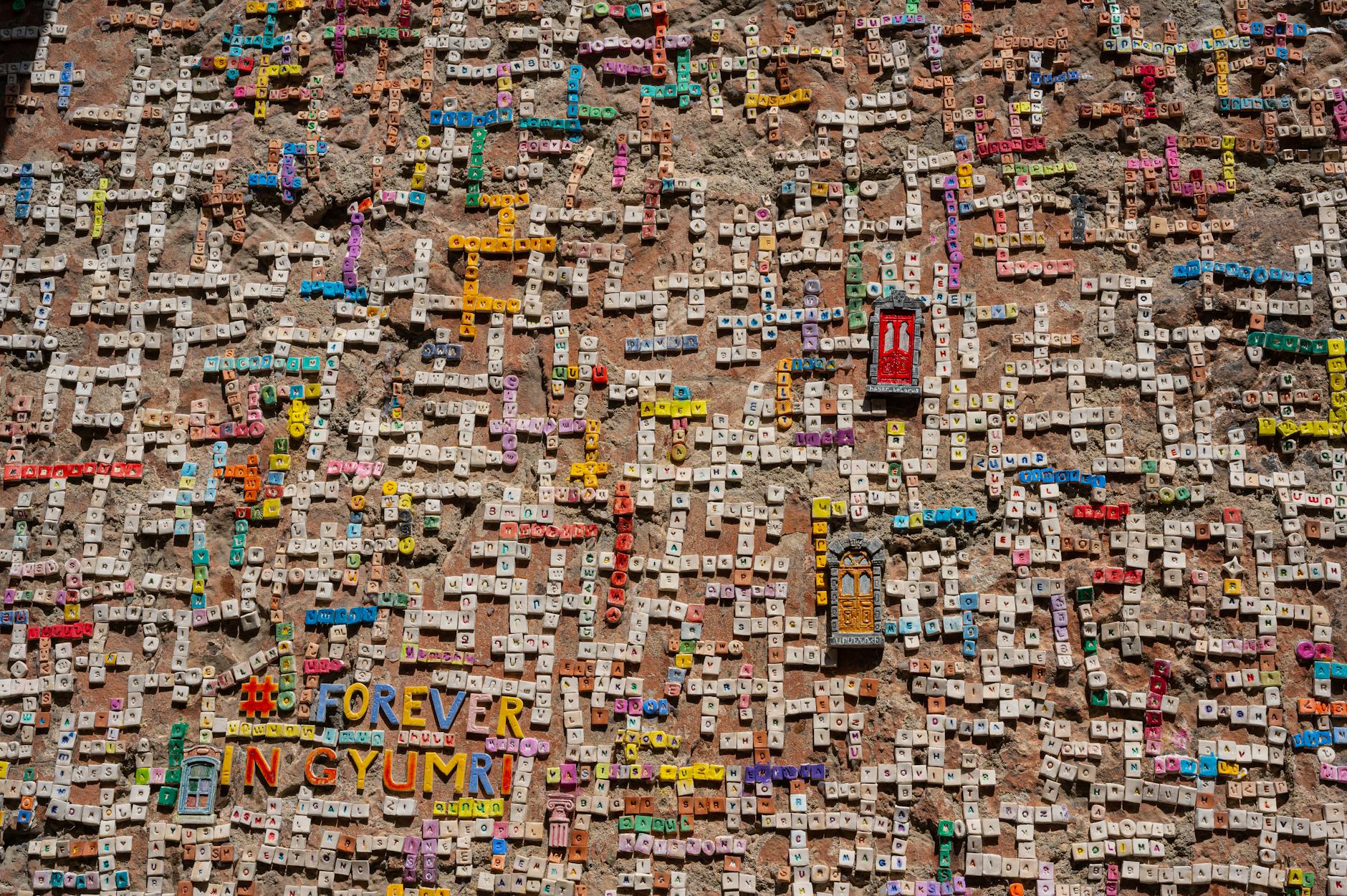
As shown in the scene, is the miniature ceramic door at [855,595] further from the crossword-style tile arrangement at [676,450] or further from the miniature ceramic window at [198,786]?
the miniature ceramic window at [198,786]

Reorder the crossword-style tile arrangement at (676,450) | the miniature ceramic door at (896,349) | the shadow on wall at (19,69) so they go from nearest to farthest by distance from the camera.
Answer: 1. the crossword-style tile arrangement at (676,450)
2. the miniature ceramic door at (896,349)
3. the shadow on wall at (19,69)

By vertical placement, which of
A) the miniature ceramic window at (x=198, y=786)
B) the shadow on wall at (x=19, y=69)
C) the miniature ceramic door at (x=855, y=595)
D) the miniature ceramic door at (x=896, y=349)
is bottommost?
the miniature ceramic window at (x=198, y=786)

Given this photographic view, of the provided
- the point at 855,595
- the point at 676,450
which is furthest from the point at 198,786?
the point at 855,595

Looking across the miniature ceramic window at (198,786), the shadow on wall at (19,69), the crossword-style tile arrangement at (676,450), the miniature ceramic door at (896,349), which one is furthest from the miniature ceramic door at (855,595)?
the shadow on wall at (19,69)

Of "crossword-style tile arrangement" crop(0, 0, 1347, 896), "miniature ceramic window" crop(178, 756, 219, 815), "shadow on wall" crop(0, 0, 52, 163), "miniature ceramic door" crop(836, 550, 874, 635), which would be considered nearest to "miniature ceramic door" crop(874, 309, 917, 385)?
"crossword-style tile arrangement" crop(0, 0, 1347, 896)

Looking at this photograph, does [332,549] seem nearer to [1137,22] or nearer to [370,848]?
[370,848]

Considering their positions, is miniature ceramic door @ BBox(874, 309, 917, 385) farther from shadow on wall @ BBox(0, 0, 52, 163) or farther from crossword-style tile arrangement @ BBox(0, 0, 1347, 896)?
shadow on wall @ BBox(0, 0, 52, 163)
